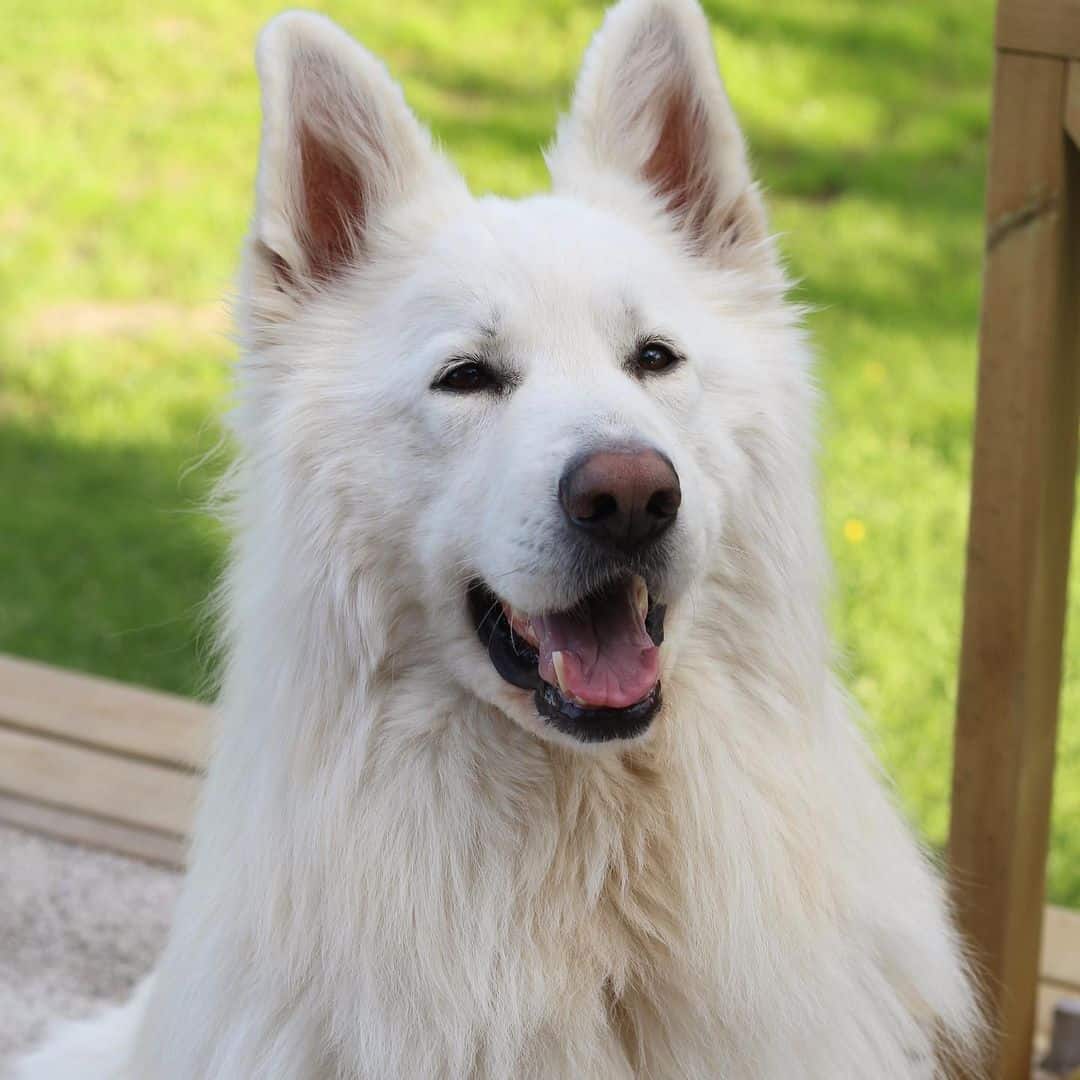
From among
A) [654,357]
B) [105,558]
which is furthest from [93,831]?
[654,357]

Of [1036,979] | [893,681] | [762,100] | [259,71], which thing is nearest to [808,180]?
[762,100]

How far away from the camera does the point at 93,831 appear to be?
4.05 metres

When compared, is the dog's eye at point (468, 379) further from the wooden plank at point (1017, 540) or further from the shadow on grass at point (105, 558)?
the shadow on grass at point (105, 558)

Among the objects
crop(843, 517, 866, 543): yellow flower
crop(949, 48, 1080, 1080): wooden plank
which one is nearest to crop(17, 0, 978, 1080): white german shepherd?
crop(949, 48, 1080, 1080): wooden plank

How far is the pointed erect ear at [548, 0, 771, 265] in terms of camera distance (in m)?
2.46

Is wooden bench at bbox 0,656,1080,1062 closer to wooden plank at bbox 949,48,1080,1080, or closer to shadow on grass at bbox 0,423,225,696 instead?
shadow on grass at bbox 0,423,225,696

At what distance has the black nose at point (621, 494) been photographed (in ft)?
6.72

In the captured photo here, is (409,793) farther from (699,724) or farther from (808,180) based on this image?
(808,180)

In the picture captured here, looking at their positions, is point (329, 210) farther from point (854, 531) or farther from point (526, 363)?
point (854, 531)

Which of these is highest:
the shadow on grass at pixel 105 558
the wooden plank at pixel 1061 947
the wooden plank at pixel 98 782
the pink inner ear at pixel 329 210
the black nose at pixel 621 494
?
the pink inner ear at pixel 329 210

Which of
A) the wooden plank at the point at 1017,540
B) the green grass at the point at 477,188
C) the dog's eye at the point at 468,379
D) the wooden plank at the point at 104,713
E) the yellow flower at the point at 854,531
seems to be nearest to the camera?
the dog's eye at the point at 468,379

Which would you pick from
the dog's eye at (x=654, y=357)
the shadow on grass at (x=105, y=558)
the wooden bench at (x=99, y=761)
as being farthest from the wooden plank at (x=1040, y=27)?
the shadow on grass at (x=105, y=558)

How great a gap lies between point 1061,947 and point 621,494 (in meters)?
2.07

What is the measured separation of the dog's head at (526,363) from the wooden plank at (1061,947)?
1697mm
